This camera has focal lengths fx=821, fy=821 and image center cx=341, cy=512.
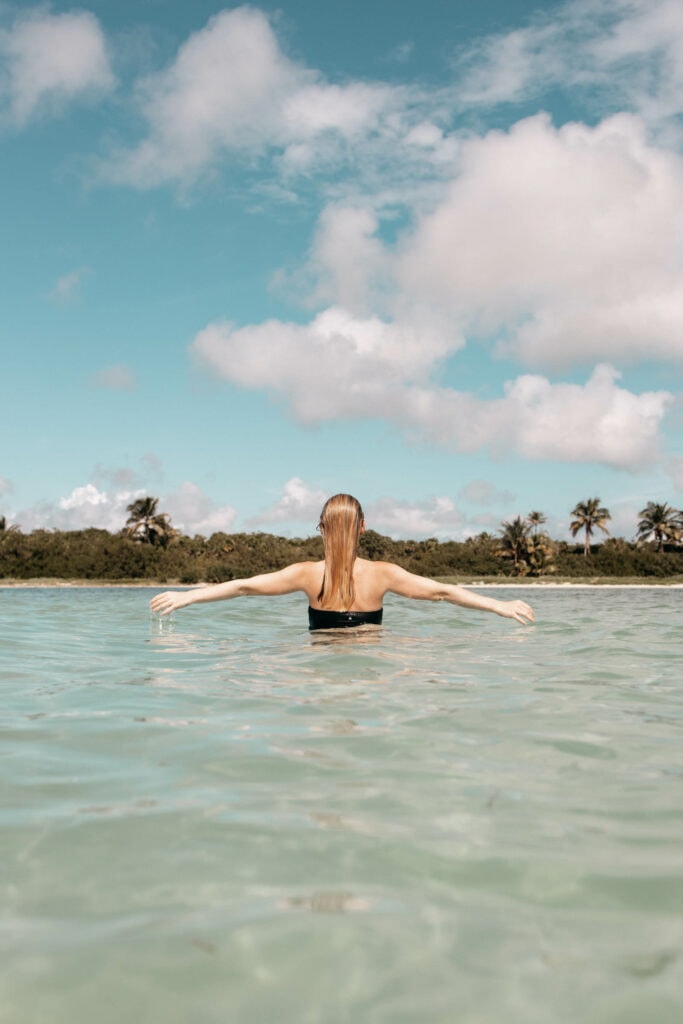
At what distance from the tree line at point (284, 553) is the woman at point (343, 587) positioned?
167 feet

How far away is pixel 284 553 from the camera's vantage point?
68.5 meters

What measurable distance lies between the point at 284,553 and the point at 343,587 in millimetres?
61761

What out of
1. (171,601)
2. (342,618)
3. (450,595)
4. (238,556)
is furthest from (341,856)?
(238,556)

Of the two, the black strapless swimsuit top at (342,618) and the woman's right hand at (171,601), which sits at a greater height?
the woman's right hand at (171,601)

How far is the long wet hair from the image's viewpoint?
6.38m

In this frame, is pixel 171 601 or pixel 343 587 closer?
pixel 171 601

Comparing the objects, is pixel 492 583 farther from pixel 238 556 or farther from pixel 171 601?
pixel 171 601

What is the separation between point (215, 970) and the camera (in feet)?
5.88

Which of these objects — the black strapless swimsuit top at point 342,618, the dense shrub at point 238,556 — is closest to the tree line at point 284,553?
the dense shrub at point 238,556

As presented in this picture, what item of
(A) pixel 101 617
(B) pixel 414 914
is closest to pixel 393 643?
(B) pixel 414 914

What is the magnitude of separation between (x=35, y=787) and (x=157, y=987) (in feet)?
5.12

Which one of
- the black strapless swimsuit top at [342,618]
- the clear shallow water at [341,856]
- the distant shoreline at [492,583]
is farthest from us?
the distant shoreline at [492,583]

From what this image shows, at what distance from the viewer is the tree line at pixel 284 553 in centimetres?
6388

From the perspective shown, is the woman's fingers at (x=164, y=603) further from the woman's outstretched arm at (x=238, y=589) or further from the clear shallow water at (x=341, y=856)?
the clear shallow water at (x=341, y=856)
